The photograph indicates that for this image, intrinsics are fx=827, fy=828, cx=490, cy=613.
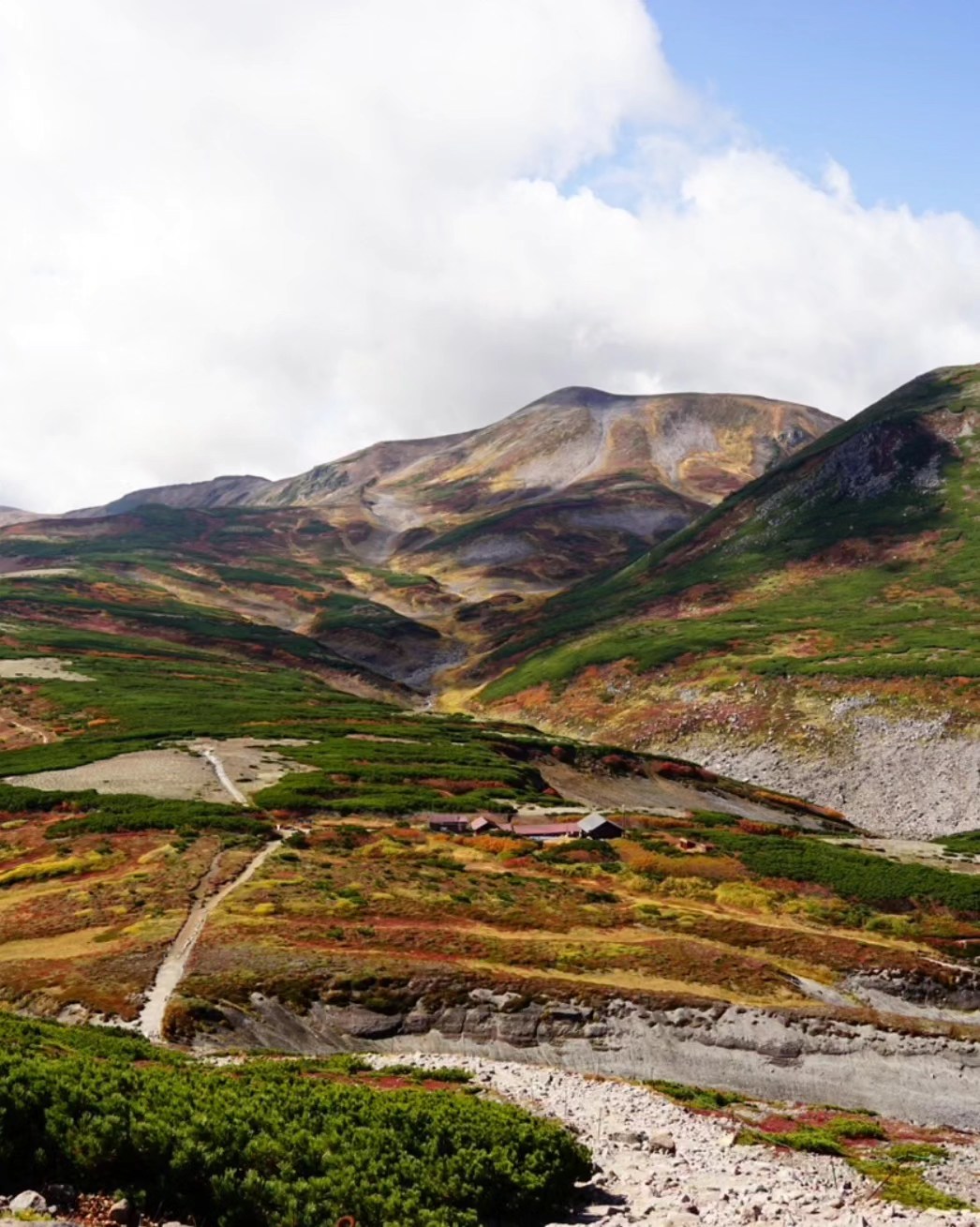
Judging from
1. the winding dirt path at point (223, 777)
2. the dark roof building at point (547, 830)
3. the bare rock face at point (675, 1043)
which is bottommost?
the bare rock face at point (675, 1043)

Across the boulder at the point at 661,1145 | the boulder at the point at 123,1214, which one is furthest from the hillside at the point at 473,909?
the boulder at the point at 123,1214

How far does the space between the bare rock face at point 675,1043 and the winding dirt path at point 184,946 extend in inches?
113

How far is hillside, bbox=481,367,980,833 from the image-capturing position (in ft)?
342

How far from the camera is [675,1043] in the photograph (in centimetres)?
3853

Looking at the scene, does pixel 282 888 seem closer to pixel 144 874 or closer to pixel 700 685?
pixel 144 874

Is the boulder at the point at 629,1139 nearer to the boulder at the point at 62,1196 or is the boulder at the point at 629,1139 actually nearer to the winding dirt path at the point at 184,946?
the boulder at the point at 62,1196

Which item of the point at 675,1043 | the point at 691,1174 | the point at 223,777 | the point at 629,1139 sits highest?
the point at 223,777

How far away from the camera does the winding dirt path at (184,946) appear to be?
35.9m

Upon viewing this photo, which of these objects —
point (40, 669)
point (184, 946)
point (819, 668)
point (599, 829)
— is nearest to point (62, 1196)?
point (184, 946)

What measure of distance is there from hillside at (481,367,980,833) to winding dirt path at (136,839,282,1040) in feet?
247

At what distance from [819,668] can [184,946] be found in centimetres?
10696

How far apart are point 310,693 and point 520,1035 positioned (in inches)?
4773

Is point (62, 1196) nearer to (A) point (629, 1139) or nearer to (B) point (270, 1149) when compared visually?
(B) point (270, 1149)

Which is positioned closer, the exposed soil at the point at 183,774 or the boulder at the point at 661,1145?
the boulder at the point at 661,1145
